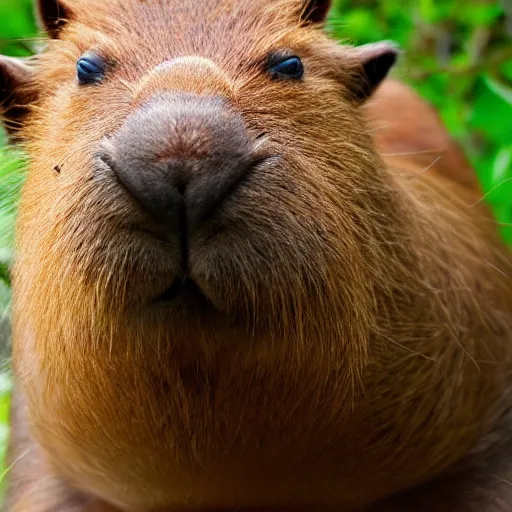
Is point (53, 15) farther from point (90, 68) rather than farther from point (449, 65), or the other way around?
point (449, 65)

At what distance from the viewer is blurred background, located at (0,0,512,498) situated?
6.99ft

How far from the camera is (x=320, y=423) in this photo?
5.58 ft

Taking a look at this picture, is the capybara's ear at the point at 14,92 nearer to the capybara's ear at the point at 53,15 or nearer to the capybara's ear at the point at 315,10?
the capybara's ear at the point at 53,15

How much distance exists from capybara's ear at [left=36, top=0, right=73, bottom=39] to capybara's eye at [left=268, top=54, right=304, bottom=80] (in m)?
0.46

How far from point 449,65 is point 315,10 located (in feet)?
7.01

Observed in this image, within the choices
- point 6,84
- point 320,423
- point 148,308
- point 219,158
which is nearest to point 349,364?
point 320,423

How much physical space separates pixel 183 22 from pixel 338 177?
0.38 meters

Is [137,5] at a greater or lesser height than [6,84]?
greater

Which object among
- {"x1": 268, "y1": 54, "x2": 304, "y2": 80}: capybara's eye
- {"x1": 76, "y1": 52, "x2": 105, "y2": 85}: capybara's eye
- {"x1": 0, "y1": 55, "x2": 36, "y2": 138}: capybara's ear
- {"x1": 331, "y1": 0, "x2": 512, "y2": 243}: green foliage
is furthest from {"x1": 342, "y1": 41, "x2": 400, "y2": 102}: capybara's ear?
{"x1": 331, "y1": 0, "x2": 512, "y2": 243}: green foliage

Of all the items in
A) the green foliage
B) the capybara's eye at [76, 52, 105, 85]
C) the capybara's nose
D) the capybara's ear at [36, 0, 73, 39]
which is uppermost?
the capybara's nose

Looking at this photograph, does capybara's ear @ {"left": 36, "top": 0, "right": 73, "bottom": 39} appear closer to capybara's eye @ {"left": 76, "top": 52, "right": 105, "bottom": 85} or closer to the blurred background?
the blurred background

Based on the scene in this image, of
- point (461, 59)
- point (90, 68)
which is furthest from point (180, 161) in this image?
point (461, 59)

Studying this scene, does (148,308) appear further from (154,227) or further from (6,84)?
(6,84)

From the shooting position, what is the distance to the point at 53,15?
1821 millimetres
